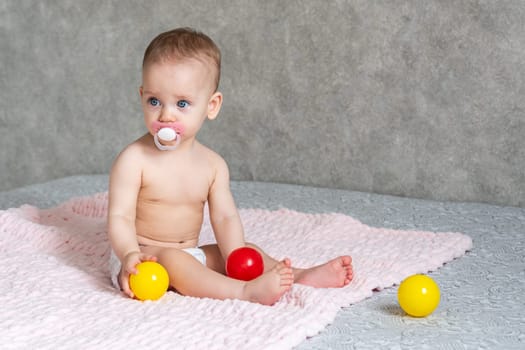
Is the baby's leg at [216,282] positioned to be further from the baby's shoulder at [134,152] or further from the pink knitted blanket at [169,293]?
the baby's shoulder at [134,152]

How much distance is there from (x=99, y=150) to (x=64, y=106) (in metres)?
0.20

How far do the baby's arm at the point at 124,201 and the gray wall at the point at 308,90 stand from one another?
107 centimetres

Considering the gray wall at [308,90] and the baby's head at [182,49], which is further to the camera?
the gray wall at [308,90]

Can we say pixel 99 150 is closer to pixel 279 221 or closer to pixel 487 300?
pixel 279 221

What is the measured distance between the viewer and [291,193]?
2449 millimetres

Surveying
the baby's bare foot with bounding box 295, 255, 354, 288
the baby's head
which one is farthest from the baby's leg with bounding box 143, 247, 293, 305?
the baby's head

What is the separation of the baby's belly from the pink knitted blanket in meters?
0.11

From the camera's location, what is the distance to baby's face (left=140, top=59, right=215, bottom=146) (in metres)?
1.47

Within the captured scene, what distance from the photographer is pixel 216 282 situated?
4.61 ft

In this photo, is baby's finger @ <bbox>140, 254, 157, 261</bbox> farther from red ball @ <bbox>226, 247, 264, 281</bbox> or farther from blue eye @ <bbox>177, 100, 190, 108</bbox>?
blue eye @ <bbox>177, 100, 190, 108</bbox>

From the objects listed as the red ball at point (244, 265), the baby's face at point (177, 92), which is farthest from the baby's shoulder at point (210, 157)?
the red ball at point (244, 265)

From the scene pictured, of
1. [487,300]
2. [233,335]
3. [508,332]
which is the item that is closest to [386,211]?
[487,300]

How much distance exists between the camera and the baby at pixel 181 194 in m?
1.41

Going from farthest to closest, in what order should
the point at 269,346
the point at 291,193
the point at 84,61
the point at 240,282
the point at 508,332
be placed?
1. the point at 84,61
2. the point at 291,193
3. the point at 240,282
4. the point at 508,332
5. the point at 269,346
